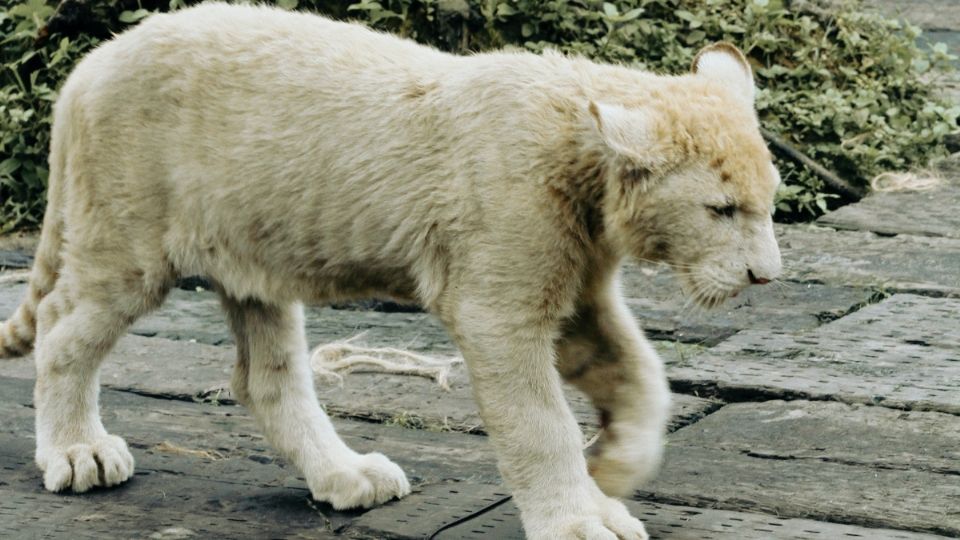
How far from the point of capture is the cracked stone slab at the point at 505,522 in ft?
13.1

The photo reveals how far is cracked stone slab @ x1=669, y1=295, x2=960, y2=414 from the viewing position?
523 cm

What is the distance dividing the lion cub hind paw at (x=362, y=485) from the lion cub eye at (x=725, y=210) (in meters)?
1.25

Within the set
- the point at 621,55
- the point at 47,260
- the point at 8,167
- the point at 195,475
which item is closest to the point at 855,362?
the point at 195,475

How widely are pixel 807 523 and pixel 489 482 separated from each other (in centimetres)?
96

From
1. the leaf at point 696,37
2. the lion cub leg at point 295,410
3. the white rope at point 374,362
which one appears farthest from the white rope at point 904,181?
the lion cub leg at point 295,410

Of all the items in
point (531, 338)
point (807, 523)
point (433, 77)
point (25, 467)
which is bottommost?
point (25, 467)

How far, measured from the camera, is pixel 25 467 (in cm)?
483

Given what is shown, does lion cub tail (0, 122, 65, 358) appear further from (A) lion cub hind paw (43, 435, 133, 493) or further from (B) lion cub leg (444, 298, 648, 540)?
(B) lion cub leg (444, 298, 648, 540)

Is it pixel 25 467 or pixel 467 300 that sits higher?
pixel 467 300

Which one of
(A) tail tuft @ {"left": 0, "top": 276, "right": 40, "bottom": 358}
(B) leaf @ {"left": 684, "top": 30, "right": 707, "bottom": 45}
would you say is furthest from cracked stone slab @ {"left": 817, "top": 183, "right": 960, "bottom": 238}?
(A) tail tuft @ {"left": 0, "top": 276, "right": 40, "bottom": 358}

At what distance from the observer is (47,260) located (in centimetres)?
496

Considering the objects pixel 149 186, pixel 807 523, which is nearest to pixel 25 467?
pixel 149 186

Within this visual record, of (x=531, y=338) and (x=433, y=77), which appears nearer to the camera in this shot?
(x=531, y=338)

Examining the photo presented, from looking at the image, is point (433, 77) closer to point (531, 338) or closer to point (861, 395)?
point (531, 338)
